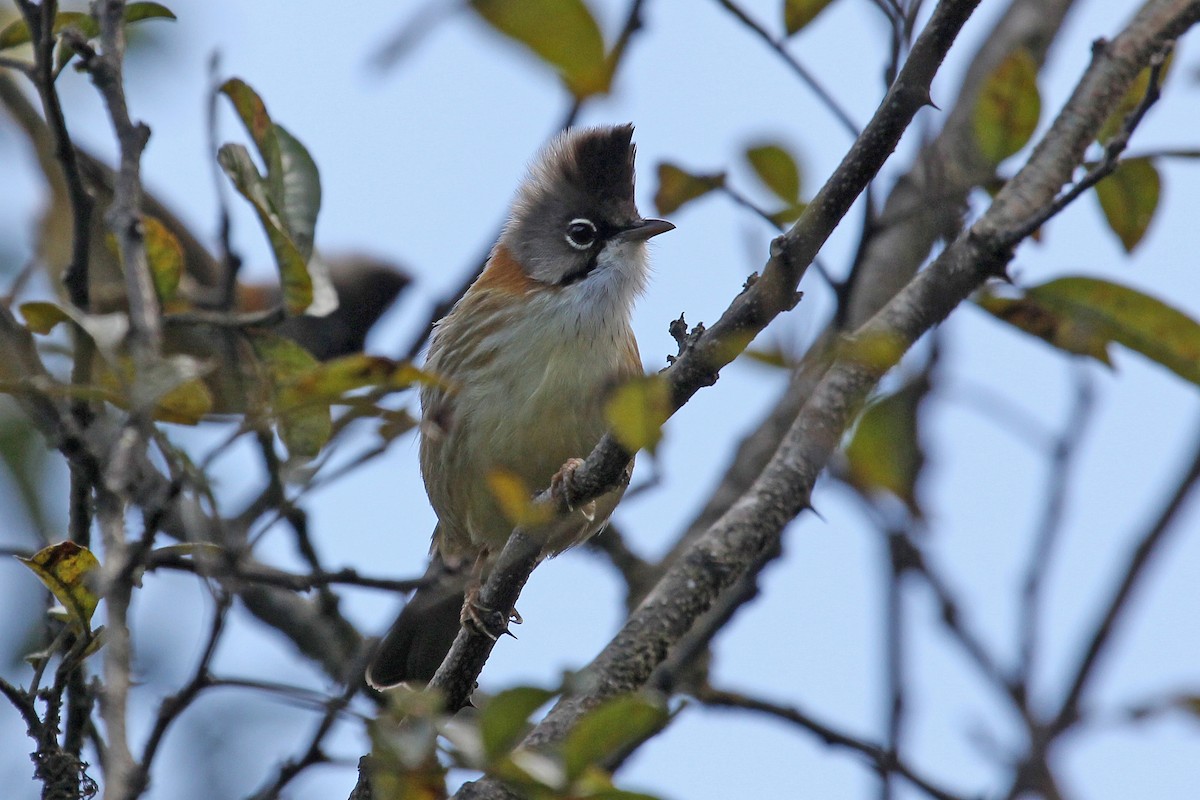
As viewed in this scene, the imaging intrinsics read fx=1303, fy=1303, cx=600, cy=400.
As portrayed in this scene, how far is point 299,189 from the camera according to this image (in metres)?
3.30

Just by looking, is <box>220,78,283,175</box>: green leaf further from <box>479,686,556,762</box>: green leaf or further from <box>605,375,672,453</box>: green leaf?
<box>479,686,556,762</box>: green leaf

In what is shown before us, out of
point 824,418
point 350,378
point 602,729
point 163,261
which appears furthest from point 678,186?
point 602,729

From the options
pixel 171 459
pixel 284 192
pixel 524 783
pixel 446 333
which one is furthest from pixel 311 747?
pixel 446 333

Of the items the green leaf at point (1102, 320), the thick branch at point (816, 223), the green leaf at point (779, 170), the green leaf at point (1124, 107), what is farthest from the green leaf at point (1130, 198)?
the thick branch at point (816, 223)

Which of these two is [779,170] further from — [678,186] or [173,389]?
[173,389]

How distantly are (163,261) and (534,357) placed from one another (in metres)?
2.07

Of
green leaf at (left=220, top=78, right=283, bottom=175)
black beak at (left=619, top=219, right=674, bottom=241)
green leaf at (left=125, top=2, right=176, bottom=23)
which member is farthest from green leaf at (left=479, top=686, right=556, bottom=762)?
black beak at (left=619, top=219, right=674, bottom=241)

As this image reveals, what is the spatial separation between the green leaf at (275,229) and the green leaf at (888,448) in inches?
50.4

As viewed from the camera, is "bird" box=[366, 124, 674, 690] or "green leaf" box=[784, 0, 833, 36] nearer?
"green leaf" box=[784, 0, 833, 36]

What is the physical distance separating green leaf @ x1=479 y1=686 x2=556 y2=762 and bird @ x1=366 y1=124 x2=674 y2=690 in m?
2.68

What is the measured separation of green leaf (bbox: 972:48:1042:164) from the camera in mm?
3521

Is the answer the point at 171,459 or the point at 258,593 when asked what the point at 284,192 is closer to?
the point at 171,459

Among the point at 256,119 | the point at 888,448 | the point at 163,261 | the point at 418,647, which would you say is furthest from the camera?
the point at 418,647

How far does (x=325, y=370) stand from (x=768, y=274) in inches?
35.1
